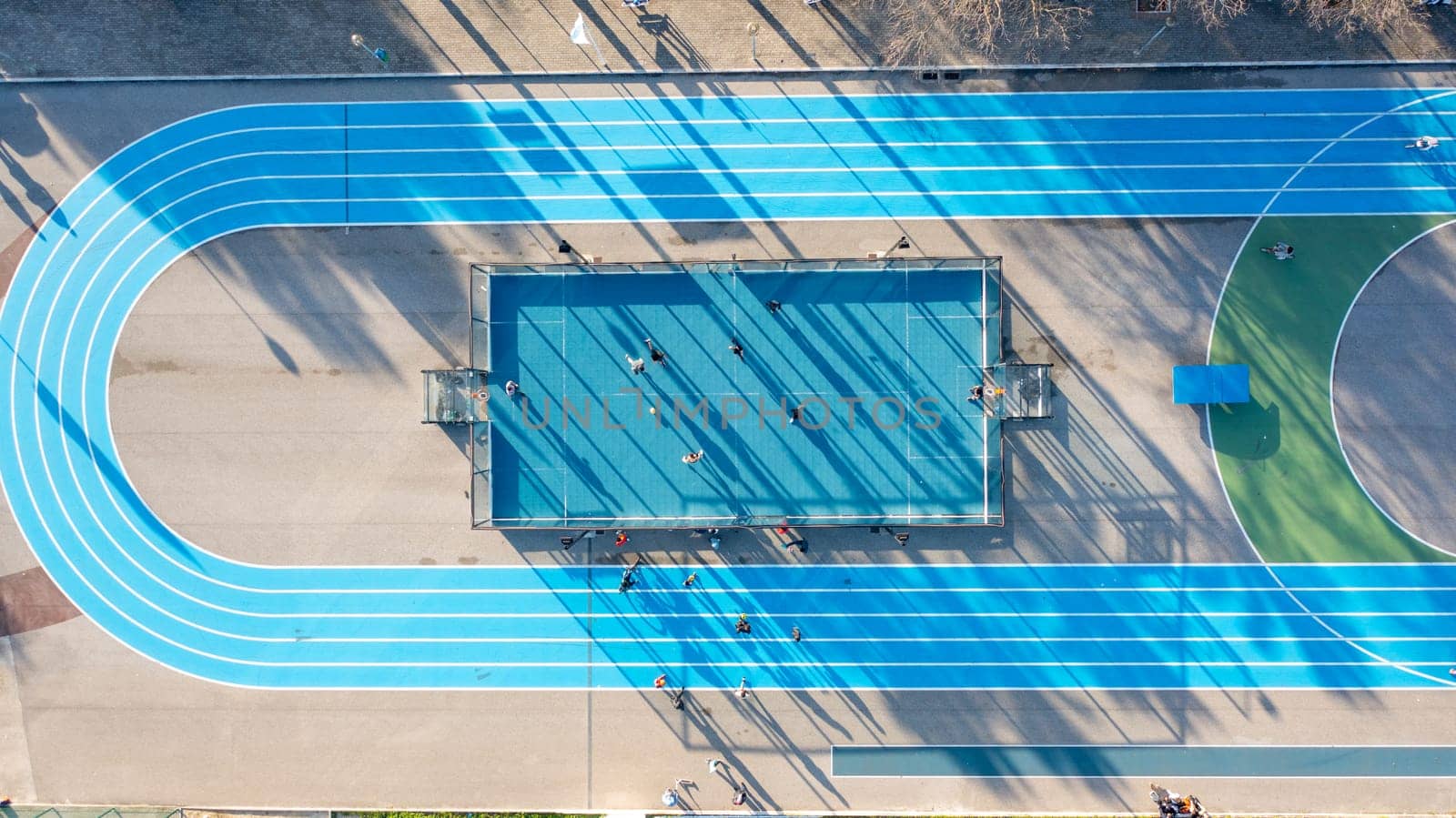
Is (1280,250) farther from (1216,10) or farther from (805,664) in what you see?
(805,664)

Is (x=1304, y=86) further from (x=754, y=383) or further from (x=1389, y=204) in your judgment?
(x=754, y=383)

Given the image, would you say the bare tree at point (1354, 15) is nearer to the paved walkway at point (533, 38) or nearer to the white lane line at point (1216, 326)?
the paved walkway at point (533, 38)

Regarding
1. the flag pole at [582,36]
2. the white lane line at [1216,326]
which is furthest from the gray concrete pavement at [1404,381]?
the flag pole at [582,36]

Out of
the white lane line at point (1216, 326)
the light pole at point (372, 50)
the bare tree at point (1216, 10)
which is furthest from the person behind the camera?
the light pole at point (372, 50)

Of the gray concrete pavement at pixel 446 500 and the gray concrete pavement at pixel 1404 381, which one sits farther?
the gray concrete pavement at pixel 446 500

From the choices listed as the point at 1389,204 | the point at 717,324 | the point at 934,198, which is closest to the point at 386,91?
the point at 717,324

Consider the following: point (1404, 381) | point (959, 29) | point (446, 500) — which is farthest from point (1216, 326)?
point (446, 500)

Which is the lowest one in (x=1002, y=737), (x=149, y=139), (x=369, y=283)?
(x=1002, y=737)
